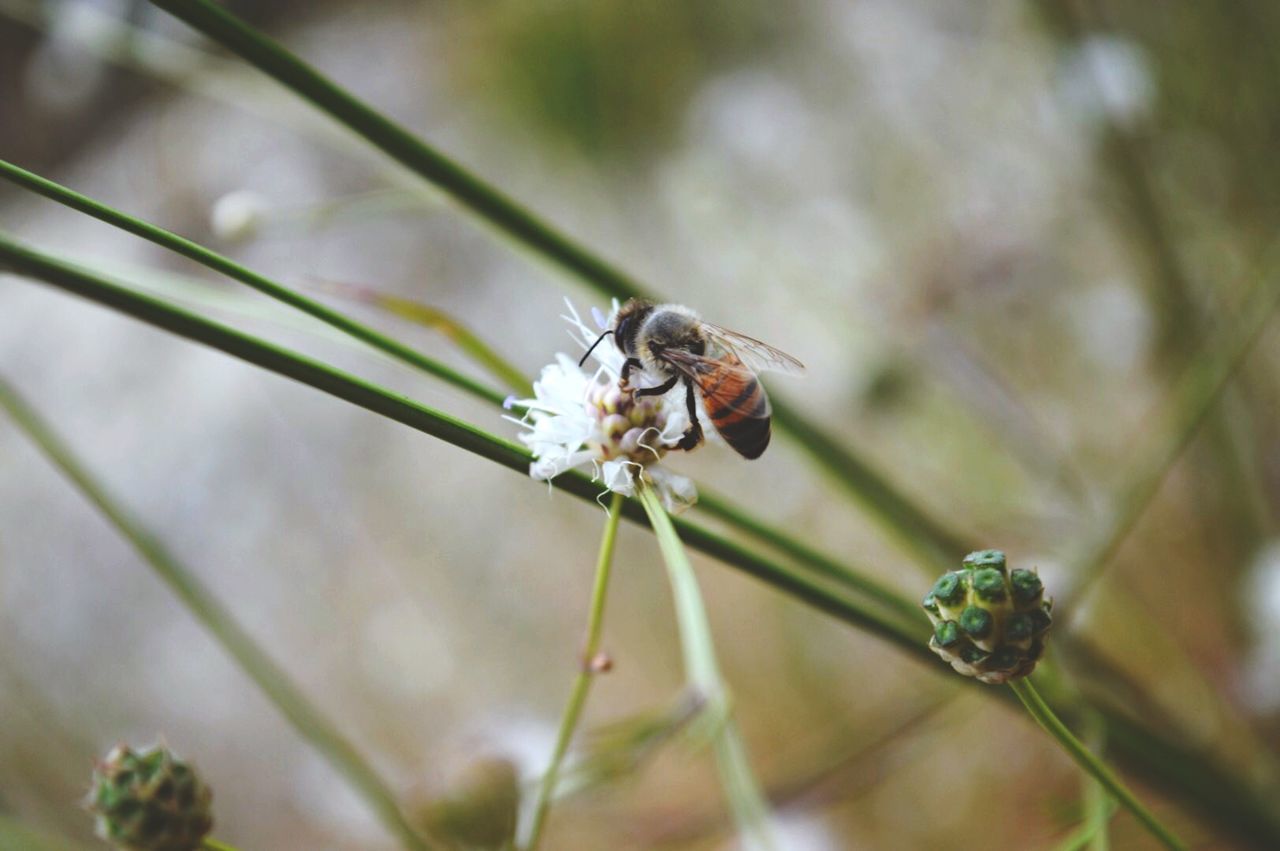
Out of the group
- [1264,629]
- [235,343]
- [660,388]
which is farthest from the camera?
[1264,629]


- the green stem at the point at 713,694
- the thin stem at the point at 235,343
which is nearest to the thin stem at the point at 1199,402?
the green stem at the point at 713,694

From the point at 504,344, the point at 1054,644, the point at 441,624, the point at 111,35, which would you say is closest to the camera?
the point at 1054,644

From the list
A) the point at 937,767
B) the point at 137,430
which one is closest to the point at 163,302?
the point at 937,767

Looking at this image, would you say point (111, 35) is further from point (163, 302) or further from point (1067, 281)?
point (1067, 281)

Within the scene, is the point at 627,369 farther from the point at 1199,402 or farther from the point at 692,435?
the point at 1199,402

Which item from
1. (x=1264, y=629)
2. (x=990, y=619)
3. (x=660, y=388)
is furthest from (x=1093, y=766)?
(x=1264, y=629)

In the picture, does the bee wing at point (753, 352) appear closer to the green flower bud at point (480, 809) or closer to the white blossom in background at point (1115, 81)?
the green flower bud at point (480, 809)
